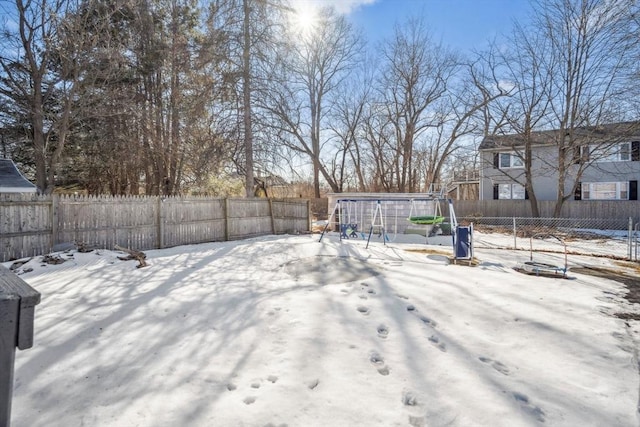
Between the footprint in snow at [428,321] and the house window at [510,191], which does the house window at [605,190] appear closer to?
the house window at [510,191]

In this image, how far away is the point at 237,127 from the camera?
1371 cm

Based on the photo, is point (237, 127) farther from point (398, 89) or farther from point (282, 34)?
point (398, 89)

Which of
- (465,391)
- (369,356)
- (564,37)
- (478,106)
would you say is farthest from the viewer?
(478,106)

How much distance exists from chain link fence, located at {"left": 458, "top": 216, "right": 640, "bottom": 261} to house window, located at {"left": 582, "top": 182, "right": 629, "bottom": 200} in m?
2.40

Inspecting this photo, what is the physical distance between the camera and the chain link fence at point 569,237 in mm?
9891

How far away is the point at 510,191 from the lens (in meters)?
22.2

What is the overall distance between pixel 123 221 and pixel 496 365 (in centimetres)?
883

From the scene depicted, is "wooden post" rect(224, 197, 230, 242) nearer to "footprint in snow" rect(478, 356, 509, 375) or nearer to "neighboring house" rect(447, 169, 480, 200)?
"footprint in snow" rect(478, 356, 509, 375)

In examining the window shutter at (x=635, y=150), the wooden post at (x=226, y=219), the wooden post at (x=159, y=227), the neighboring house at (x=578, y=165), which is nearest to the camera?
the wooden post at (x=159, y=227)

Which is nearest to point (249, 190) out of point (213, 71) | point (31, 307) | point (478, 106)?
point (213, 71)

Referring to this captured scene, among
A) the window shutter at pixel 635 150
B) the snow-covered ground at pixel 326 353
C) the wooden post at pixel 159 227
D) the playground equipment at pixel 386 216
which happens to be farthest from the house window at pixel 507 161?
the wooden post at pixel 159 227

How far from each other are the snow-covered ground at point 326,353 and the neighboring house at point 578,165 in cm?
1447

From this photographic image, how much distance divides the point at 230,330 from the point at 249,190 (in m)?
11.3

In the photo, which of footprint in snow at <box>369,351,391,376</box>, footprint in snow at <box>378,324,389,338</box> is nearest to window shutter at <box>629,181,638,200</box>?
footprint in snow at <box>378,324,389,338</box>
